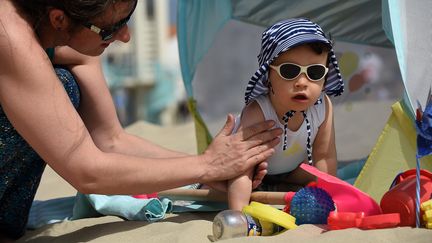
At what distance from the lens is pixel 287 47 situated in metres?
2.21

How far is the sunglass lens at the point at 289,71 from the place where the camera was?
225cm

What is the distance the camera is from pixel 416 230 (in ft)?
5.92

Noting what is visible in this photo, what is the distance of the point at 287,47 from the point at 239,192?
473 mm

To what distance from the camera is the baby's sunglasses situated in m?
2.25

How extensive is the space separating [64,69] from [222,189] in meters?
0.64

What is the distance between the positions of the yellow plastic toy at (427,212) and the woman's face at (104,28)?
928 millimetres

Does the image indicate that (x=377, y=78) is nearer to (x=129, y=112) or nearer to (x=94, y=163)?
(x=94, y=163)

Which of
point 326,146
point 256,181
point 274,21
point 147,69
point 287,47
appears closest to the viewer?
point 287,47

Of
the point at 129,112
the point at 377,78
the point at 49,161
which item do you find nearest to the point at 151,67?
the point at 129,112

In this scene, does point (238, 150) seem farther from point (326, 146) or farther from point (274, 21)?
point (274, 21)

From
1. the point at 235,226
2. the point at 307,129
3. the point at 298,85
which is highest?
the point at 298,85

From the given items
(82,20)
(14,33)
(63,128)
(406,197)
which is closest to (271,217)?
(406,197)

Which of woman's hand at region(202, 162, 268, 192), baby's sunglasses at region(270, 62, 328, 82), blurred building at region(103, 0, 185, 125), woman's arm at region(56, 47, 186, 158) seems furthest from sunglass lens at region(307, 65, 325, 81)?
blurred building at region(103, 0, 185, 125)

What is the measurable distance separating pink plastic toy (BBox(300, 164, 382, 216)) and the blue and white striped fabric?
0.35 meters
